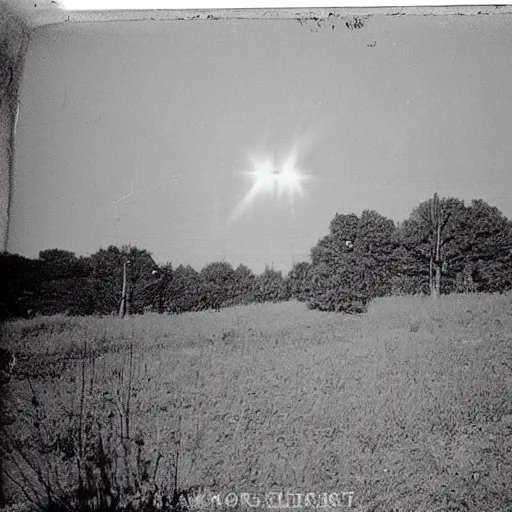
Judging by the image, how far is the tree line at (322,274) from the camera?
225cm

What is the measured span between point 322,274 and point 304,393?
0.52 m

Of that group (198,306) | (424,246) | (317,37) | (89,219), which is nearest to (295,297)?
(198,306)

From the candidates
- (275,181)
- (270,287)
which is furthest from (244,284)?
(275,181)

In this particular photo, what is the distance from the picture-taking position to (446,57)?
230 centimetres

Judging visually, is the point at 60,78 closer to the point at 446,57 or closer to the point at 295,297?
the point at 295,297

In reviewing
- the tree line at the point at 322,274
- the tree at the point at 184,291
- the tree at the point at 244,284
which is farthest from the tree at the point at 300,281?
the tree at the point at 184,291

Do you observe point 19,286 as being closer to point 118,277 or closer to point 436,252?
point 118,277

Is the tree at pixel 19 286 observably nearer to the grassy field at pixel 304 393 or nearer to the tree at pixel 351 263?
the grassy field at pixel 304 393

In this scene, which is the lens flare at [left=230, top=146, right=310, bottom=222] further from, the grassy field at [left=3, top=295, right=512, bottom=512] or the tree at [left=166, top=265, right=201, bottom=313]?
the grassy field at [left=3, top=295, right=512, bottom=512]

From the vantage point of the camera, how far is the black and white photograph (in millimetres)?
2199

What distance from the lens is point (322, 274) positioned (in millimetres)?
2273

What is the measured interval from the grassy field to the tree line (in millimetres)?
60

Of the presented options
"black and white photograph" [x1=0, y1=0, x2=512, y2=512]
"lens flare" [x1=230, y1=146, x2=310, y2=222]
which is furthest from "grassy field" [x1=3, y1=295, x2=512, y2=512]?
"lens flare" [x1=230, y1=146, x2=310, y2=222]

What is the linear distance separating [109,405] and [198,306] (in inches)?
22.7
